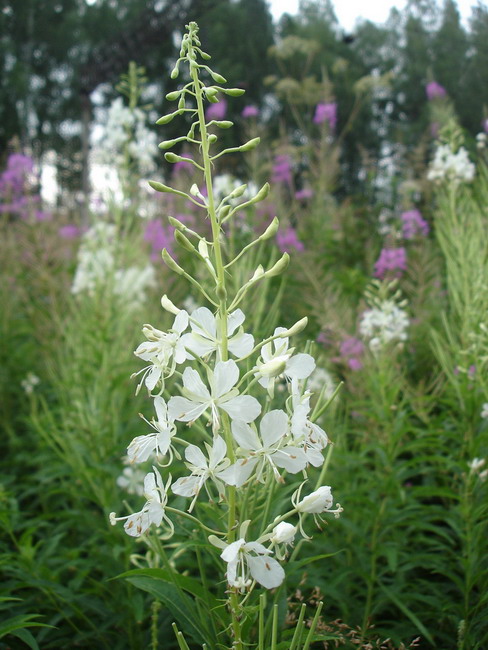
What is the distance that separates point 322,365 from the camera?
126 inches

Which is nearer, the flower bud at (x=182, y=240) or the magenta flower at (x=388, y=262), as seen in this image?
the flower bud at (x=182, y=240)

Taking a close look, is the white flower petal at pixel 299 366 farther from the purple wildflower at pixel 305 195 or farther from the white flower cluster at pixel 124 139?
the purple wildflower at pixel 305 195

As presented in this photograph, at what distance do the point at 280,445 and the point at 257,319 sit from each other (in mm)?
1091

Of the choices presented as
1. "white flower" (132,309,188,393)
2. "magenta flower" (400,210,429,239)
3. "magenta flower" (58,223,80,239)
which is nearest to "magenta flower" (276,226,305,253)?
"magenta flower" (400,210,429,239)

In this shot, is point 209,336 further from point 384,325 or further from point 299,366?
point 384,325

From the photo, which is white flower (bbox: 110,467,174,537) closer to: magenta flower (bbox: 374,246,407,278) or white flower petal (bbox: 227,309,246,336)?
white flower petal (bbox: 227,309,246,336)

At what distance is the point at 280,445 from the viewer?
1.15m

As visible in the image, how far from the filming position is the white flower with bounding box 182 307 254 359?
3.90 feet

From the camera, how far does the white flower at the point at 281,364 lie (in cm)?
113

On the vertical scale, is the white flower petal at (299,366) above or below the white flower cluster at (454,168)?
below

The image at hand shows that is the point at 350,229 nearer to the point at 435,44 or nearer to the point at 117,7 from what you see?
the point at 435,44

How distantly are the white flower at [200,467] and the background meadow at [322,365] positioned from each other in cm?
→ 31

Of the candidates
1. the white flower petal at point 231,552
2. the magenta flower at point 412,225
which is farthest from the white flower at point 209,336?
the magenta flower at point 412,225

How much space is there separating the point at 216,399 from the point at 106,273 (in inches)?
94.5
